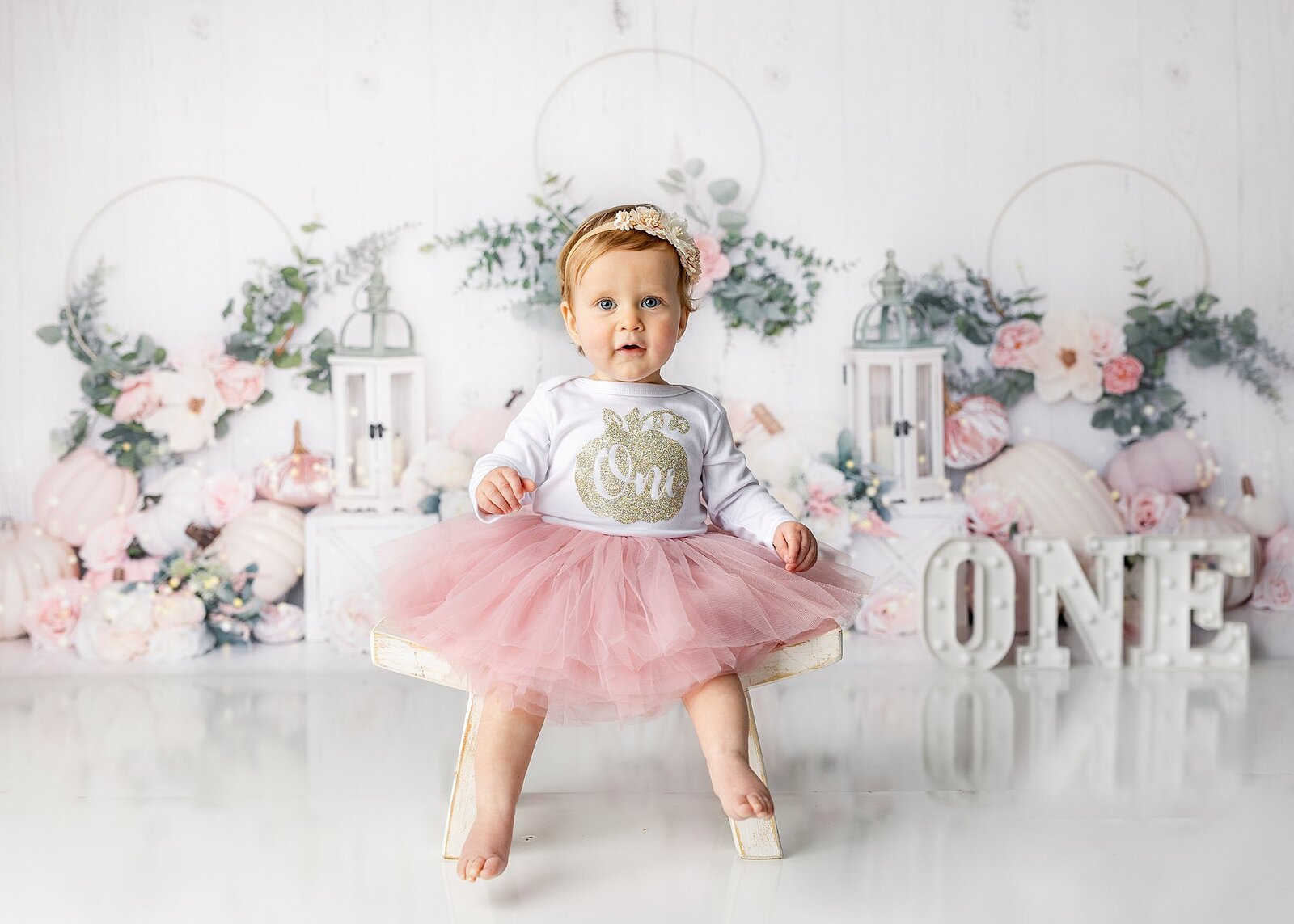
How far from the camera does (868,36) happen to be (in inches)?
109

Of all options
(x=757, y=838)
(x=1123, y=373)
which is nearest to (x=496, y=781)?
(x=757, y=838)

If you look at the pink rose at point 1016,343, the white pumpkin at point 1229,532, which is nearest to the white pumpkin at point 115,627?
the pink rose at point 1016,343

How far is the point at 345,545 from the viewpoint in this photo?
2.71 m

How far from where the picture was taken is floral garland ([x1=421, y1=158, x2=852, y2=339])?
9.05 feet

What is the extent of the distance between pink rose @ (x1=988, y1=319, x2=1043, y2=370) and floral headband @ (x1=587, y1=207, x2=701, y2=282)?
1.29 metres

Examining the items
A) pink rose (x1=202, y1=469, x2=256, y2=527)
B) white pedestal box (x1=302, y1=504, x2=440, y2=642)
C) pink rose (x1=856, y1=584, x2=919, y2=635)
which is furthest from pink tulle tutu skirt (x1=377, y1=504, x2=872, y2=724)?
pink rose (x1=202, y1=469, x2=256, y2=527)

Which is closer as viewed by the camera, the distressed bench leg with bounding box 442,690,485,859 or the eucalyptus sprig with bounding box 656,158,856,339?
the distressed bench leg with bounding box 442,690,485,859

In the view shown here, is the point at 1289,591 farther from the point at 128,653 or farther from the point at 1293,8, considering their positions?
the point at 128,653

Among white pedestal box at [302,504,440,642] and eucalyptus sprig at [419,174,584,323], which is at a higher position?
eucalyptus sprig at [419,174,584,323]

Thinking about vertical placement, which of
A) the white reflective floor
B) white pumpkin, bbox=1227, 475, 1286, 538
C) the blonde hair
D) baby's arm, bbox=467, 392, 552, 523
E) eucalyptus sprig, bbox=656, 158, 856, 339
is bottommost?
the white reflective floor

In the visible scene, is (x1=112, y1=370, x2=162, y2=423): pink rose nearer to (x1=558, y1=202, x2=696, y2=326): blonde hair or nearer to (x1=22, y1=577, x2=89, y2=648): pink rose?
(x1=22, y1=577, x2=89, y2=648): pink rose

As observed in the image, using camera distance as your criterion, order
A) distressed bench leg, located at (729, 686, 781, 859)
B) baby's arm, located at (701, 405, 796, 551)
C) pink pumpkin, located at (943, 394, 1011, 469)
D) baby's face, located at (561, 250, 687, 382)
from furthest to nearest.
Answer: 1. pink pumpkin, located at (943, 394, 1011, 469)
2. baby's arm, located at (701, 405, 796, 551)
3. baby's face, located at (561, 250, 687, 382)
4. distressed bench leg, located at (729, 686, 781, 859)

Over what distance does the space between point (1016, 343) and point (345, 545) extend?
170 cm

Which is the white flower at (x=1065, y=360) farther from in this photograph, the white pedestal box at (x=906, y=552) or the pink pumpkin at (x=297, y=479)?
the pink pumpkin at (x=297, y=479)
